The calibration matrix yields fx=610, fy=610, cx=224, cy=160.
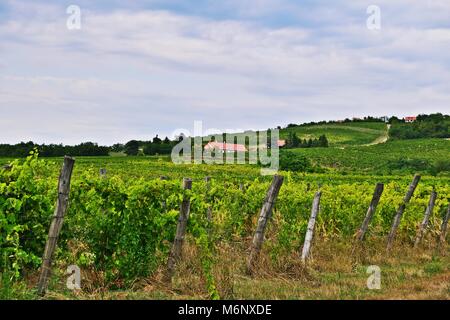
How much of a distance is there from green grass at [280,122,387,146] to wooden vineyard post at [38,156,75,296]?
104212mm

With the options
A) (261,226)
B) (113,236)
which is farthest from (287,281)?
(113,236)

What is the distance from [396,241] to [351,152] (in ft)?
247

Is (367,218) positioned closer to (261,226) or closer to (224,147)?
(261,226)

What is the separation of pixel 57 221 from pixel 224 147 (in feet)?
190

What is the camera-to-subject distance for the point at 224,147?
65438 millimetres

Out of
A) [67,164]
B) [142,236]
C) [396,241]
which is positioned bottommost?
[396,241]

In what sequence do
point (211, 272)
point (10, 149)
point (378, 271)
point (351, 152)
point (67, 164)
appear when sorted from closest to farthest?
point (67, 164) < point (211, 272) < point (378, 271) < point (10, 149) < point (351, 152)

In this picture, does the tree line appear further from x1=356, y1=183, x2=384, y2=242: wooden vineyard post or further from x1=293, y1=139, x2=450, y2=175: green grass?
x1=356, y1=183, x2=384, y2=242: wooden vineyard post

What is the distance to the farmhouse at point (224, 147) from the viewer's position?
63969mm

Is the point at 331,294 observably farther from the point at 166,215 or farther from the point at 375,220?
the point at 375,220

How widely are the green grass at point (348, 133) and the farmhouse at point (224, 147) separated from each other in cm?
4326
